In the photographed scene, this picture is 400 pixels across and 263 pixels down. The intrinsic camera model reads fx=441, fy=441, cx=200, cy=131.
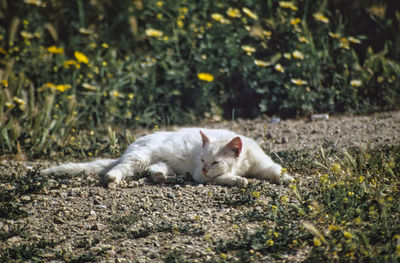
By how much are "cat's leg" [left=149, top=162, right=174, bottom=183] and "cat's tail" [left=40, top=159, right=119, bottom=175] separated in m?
0.47

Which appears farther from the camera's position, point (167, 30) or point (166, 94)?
point (167, 30)

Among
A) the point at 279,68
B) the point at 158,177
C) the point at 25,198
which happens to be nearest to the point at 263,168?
the point at 158,177

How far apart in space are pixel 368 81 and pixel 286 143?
2115mm

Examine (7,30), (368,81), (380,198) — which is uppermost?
(7,30)

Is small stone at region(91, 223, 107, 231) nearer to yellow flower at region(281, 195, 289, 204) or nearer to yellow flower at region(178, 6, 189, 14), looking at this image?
yellow flower at region(281, 195, 289, 204)

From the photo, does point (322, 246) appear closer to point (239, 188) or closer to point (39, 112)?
point (239, 188)

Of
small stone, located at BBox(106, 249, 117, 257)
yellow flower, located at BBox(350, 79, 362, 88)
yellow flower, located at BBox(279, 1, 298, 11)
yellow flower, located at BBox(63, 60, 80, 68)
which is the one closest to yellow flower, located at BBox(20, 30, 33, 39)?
yellow flower, located at BBox(63, 60, 80, 68)

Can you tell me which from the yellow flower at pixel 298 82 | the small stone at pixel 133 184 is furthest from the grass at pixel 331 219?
the yellow flower at pixel 298 82

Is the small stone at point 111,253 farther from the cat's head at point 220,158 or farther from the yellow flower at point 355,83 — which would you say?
the yellow flower at point 355,83

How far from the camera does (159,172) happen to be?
167 inches

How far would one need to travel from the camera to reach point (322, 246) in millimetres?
2799

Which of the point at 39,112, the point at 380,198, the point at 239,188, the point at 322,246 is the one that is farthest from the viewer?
the point at 39,112

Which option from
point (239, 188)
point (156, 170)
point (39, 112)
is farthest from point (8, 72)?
point (239, 188)

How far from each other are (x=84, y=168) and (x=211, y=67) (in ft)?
9.19
